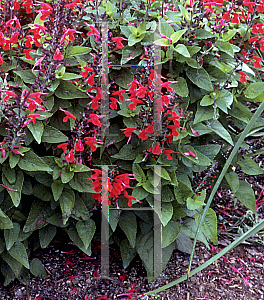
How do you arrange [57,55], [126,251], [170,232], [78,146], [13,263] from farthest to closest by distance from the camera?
[126,251]
[170,232]
[13,263]
[78,146]
[57,55]

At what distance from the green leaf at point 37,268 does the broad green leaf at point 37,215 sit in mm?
357

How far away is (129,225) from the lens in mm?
2105

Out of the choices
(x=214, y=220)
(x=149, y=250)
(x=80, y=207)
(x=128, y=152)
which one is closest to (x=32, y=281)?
(x=80, y=207)

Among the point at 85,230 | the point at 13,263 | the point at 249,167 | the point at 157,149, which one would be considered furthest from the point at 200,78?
the point at 13,263

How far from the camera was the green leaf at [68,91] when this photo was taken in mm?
1817

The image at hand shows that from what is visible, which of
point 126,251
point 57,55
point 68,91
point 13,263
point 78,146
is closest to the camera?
point 57,55

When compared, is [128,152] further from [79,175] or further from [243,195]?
[243,195]

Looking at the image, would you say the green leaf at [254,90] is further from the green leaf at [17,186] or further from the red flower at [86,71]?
the green leaf at [17,186]

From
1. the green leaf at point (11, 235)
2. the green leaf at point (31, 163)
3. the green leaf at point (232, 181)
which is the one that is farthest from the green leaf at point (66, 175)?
the green leaf at point (232, 181)

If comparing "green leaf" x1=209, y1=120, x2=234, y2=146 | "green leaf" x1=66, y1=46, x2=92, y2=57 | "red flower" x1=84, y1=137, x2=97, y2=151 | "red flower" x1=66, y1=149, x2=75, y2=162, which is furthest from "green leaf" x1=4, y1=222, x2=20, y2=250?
"green leaf" x1=209, y1=120, x2=234, y2=146

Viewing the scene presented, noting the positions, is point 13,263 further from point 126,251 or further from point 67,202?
point 126,251

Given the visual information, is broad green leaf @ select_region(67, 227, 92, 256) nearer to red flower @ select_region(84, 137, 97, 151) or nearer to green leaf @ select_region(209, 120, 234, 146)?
red flower @ select_region(84, 137, 97, 151)

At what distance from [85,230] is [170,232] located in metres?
0.55

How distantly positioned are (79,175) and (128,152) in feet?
1.09
